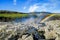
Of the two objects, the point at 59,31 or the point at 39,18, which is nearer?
the point at 59,31

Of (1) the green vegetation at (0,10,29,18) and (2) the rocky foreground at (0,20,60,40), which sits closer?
(2) the rocky foreground at (0,20,60,40)

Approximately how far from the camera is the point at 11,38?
2330 millimetres

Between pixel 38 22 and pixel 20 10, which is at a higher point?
pixel 20 10

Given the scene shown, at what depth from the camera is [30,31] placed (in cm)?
238

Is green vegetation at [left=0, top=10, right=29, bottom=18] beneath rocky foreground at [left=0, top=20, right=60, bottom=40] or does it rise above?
above

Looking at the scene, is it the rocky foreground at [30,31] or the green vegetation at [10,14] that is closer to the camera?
the rocky foreground at [30,31]

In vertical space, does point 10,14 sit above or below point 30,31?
above

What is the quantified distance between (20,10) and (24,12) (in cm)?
7

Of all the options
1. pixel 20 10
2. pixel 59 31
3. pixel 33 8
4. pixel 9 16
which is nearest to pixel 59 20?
pixel 59 31

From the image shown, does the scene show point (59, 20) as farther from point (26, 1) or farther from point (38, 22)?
point (26, 1)

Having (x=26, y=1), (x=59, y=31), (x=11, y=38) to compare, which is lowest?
(x=11, y=38)

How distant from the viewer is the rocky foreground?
7.59ft

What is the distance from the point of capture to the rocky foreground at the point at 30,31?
231cm

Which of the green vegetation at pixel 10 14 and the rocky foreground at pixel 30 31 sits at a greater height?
the green vegetation at pixel 10 14
